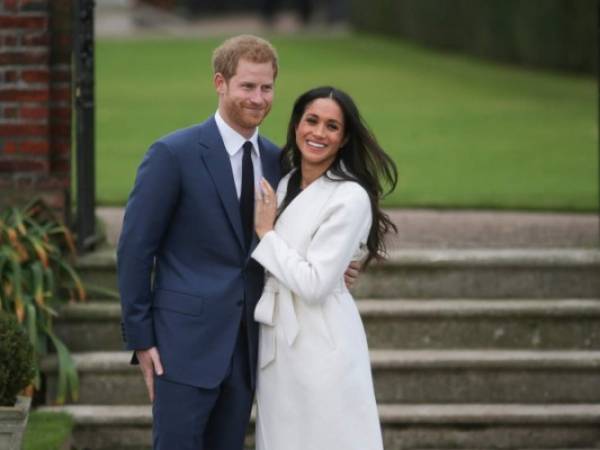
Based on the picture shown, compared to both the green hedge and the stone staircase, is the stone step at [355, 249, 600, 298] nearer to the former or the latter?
the stone staircase

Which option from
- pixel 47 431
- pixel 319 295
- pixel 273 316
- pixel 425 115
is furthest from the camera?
pixel 425 115

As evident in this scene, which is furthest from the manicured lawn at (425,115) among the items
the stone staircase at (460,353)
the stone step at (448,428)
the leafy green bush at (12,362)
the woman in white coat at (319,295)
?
the woman in white coat at (319,295)

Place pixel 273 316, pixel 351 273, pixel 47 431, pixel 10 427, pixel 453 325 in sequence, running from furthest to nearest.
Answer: pixel 453 325
pixel 47 431
pixel 10 427
pixel 351 273
pixel 273 316

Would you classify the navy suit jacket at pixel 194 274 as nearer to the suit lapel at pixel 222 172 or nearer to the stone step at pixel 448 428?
the suit lapel at pixel 222 172

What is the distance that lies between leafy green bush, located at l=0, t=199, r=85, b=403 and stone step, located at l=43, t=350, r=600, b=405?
0.11 metres

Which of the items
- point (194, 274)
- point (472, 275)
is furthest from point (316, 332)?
point (472, 275)

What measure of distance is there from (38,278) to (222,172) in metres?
2.35

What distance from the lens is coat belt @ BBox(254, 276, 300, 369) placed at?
496 centimetres

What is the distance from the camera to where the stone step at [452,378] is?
720 cm

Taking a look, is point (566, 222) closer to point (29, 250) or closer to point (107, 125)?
point (29, 250)

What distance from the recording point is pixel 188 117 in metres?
14.0

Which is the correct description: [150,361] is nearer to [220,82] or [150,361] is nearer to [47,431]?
[220,82]

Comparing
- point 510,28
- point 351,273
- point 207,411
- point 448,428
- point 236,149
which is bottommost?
point 448,428

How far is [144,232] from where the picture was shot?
4.93m
